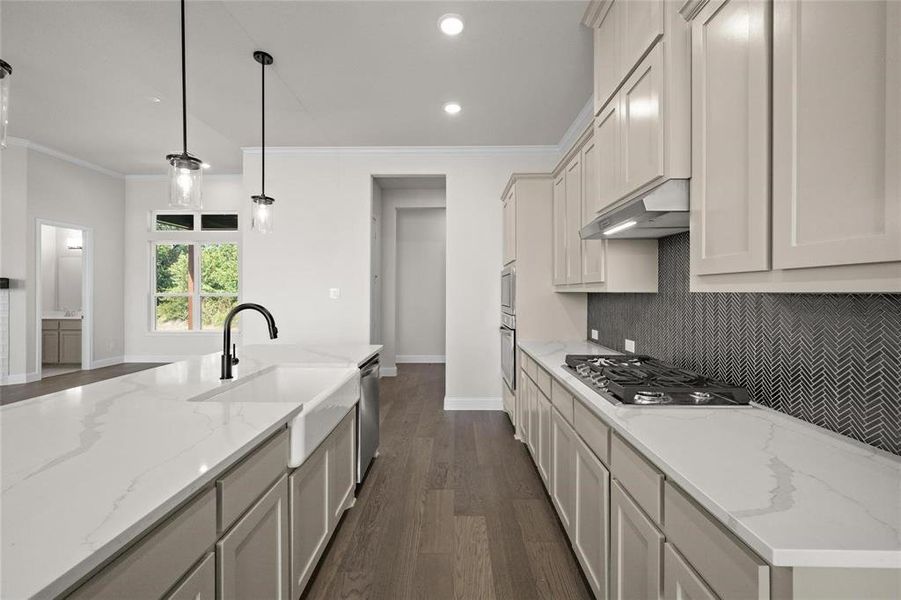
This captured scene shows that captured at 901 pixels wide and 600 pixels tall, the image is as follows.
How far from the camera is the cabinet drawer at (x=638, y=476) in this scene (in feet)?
3.57

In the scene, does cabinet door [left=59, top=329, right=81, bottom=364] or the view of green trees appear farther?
the view of green trees

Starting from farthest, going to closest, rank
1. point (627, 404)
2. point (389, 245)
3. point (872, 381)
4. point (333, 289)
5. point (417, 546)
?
point (389, 245) < point (333, 289) < point (417, 546) < point (627, 404) < point (872, 381)

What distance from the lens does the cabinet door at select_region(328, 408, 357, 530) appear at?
1.96 metres

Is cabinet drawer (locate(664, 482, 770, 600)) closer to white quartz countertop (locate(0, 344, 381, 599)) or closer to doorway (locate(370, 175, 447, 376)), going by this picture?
white quartz countertop (locate(0, 344, 381, 599))

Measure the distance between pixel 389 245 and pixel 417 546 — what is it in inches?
204

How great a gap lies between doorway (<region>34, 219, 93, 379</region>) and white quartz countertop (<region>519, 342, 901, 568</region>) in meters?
7.41

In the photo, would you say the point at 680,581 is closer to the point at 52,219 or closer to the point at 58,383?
the point at 58,383

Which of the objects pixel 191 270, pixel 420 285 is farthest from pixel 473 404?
pixel 191 270

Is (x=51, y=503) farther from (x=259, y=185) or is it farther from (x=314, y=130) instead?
(x=259, y=185)

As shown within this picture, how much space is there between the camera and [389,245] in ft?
22.1

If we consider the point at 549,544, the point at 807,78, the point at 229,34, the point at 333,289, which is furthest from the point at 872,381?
the point at 333,289

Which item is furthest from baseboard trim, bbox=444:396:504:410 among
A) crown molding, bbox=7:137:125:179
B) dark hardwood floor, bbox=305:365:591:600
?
crown molding, bbox=7:137:125:179

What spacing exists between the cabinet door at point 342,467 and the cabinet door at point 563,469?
113cm

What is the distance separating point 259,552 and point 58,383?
620 centimetres
